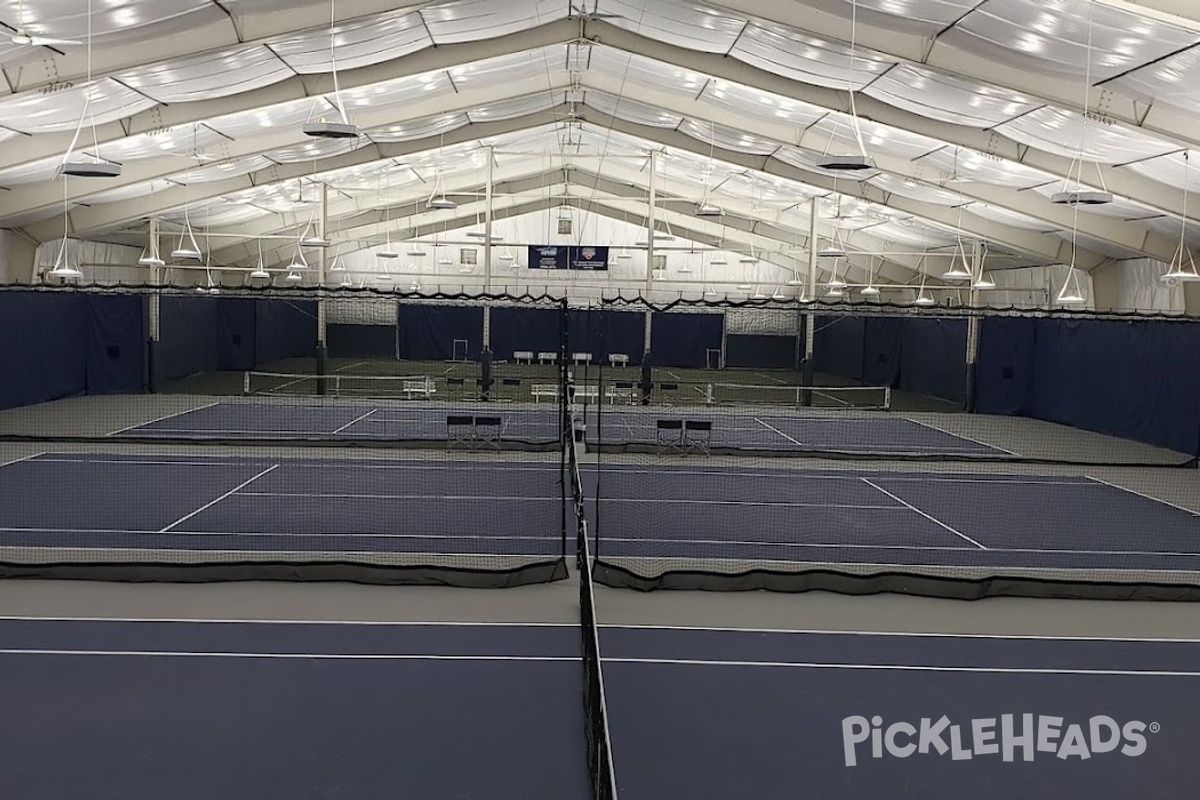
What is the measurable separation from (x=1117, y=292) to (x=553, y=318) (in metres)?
20.0

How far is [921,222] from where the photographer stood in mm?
32469

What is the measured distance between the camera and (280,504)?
526 inches

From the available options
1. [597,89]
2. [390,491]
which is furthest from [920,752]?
[597,89]

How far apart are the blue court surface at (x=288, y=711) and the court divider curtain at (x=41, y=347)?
49.2ft

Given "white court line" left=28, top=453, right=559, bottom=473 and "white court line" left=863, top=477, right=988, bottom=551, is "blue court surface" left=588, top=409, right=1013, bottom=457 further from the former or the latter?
"white court line" left=863, top=477, right=988, bottom=551

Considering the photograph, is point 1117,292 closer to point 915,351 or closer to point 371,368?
point 915,351

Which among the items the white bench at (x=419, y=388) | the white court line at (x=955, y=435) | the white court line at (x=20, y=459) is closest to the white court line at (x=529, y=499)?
the white court line at (x=20, y=459)

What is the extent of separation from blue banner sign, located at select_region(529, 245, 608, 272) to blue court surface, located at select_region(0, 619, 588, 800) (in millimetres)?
27495

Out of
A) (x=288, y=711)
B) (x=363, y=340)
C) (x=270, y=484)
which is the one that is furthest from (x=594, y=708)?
(x=363, y=340)

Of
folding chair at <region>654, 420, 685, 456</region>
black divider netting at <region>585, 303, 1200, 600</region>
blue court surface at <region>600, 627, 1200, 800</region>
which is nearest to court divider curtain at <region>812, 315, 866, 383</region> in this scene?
black divider netting at <region>585, 303, 1200, 600</region>

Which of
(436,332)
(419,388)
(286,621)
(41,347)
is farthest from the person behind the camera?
(436,332)

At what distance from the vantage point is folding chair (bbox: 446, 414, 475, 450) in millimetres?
17812

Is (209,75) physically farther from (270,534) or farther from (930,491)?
(930,491)

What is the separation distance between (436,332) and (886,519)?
31.4m
